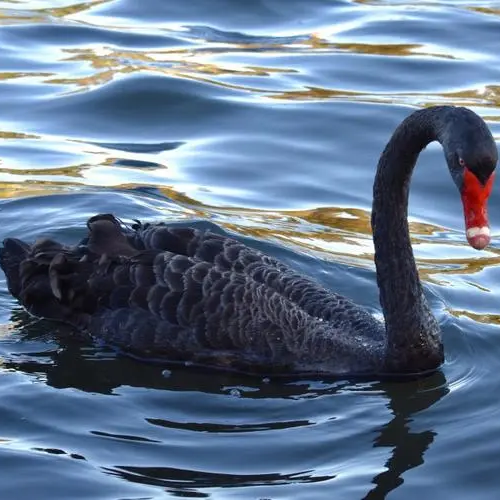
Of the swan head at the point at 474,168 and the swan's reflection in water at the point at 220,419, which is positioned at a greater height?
the swan head at the point at 474,168

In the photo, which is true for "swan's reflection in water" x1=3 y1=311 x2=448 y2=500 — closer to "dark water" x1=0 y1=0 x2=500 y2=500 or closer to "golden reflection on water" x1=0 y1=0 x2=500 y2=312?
"dark water" x1=0 y1=0 x2=500 y2=500

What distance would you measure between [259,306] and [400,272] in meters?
0.66

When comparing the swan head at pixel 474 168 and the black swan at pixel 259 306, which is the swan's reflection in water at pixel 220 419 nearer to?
the black swan at pixel 259 306

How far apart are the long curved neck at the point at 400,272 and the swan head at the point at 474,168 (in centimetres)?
59

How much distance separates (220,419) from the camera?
5.86 m

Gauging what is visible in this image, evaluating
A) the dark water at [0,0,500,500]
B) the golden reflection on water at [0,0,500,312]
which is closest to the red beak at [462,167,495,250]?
the dark water at [0,0,500,500]

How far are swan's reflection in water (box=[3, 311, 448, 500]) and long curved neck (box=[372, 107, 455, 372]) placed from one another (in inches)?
5.0

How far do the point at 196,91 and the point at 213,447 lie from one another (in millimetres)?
5940

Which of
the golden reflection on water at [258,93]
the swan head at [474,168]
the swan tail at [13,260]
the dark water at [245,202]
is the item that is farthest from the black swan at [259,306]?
the golden reflection on water at [258,93]

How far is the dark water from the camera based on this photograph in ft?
17.8

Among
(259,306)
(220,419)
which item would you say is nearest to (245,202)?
(259,306)

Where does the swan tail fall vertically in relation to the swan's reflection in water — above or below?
above

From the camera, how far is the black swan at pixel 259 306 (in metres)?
6.33

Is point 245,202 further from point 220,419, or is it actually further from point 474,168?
point 474,168
